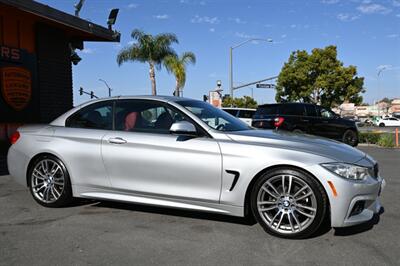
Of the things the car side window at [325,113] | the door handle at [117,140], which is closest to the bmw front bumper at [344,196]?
the door handle at [117,140]

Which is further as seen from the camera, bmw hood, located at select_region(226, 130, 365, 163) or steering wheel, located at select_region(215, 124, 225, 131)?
steering wheel, located at select_region(215, 124, 225, 131)

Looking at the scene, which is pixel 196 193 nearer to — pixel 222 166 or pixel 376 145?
pixel 222 166

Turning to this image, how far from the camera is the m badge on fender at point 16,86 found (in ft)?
37.3

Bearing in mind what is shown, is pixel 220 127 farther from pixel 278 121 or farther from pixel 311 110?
pixel 311 110

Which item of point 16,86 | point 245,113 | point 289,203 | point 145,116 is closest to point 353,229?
point 289,203

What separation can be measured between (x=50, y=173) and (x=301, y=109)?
11951 millimetres

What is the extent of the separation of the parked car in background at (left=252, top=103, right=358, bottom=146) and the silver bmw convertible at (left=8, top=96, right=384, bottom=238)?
10178 mm

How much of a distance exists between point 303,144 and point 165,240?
5.78 ft

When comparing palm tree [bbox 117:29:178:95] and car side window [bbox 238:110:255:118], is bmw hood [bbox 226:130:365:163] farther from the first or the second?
palm tree [bbox 117:29:178:95]

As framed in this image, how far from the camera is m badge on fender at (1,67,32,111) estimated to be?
1138 centimetres

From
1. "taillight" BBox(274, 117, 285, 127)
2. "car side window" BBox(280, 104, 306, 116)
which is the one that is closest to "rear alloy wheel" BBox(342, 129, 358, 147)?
"car side window" BBox(280, 104, 306, 116)

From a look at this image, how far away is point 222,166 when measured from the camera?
475 centimetres

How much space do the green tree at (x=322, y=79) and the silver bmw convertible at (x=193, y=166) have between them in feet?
126

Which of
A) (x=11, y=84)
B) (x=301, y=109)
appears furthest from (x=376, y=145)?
(x=11, y=84)
